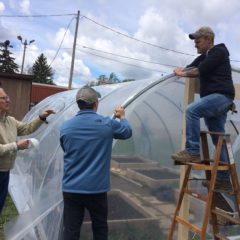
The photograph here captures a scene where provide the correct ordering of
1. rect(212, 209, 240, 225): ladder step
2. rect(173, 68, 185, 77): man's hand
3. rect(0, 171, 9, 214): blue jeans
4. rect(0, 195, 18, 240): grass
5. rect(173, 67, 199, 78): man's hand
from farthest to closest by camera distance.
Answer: rect(0, 195, 18, 240): grass, rect(0, 171, 9, 214): blue jeans, rect(173, 68, 185, 77): man's hand, rect(173, 67, 199, 78): man's hand, rect(212, 209, 240, 225): ladder step

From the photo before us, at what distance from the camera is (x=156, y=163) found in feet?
17.2

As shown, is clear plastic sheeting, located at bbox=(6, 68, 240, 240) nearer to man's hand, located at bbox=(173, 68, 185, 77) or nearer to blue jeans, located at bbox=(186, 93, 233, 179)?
man's hand, located at bbox=(173, 68, 185, 77)

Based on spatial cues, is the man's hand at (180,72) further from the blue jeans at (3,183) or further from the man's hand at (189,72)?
the blue jeans at (3,183)

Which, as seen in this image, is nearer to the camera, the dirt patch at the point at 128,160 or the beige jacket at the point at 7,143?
the beige jacket at the point at 7,143

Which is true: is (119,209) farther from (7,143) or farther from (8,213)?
(8,213)

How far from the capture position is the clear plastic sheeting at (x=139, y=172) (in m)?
4.77

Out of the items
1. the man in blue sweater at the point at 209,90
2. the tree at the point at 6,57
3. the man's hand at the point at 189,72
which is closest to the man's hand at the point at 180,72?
the man's hand at the point at 189,72

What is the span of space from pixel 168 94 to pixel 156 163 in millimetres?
935

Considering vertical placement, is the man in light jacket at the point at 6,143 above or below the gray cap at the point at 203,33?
below

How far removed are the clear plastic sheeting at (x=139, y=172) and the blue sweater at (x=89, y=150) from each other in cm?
92

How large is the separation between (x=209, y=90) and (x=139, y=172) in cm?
152

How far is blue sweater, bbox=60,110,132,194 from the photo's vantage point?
363 cm

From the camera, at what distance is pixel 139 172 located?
16.4 ft

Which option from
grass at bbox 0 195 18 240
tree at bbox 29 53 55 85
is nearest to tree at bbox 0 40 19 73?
tree at bbox 29 53 55 85
